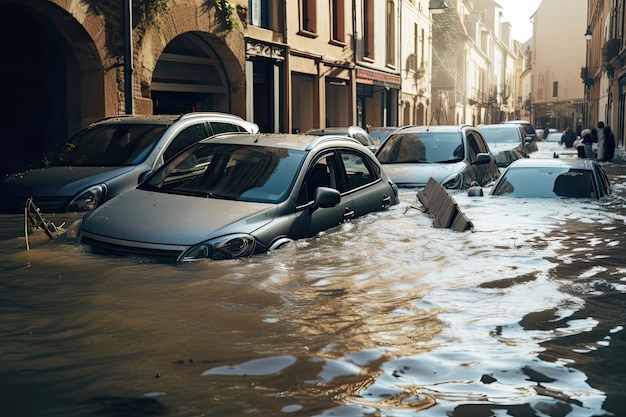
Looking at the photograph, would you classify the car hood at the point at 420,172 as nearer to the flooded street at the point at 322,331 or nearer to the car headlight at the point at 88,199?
the flooded street at the point at 322,331

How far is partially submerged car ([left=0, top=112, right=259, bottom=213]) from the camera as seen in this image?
8.54 metres

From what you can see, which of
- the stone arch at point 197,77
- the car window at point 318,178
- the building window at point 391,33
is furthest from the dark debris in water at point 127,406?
the building window at point 391,33

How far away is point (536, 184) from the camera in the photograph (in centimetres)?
1058

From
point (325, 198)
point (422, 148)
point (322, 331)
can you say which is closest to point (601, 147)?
point (422, 148)

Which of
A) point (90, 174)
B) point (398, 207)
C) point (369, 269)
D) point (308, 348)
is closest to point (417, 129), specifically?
point (398, 207)

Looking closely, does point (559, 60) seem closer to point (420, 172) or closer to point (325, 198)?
point (420, 172)

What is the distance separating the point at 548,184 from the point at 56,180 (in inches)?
245

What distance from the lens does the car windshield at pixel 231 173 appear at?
6.99 meters

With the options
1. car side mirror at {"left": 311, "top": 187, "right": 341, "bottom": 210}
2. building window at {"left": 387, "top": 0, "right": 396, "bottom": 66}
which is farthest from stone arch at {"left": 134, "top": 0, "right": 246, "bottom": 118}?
building window at {"left": 387, "top": 0, "right": 396, "bottom": 66}

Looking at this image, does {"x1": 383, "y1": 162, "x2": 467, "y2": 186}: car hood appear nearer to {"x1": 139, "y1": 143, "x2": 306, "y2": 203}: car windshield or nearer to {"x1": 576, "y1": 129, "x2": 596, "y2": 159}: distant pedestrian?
{"x1": 139, "y1": 143, "x2": 306, "y2": 203}: car windshield

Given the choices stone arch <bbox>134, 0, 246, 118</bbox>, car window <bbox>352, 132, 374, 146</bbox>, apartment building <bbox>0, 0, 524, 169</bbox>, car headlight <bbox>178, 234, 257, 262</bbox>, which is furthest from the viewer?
car window <bbox>352, 132, 374, 146</bbox>

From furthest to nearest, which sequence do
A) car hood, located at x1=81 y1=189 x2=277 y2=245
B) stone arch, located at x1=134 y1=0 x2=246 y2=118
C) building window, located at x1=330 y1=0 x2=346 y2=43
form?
building window, located at x1=330 y1=0 x2=346 y2=43, stone arch, located at x1=134 y1=0 x2=246 y2=118, car hood, located at x1=81 y1=189 x2=277 y2=245

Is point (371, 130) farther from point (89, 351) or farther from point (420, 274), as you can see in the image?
point (89, 351)

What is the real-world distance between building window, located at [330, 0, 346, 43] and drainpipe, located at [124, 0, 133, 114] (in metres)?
14.0
